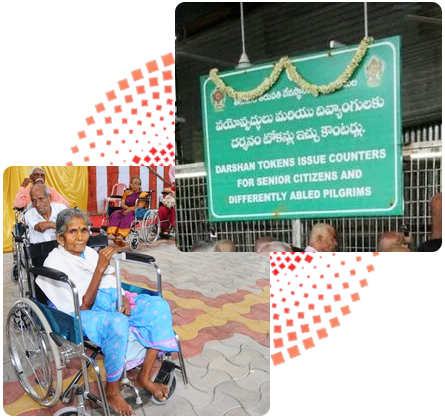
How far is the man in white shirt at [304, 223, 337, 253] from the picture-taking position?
1.87m

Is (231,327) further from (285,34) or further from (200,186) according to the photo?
(285,34)

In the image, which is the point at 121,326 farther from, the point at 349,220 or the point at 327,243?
the point at 349,220

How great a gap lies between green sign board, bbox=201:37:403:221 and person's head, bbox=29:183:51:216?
696mm

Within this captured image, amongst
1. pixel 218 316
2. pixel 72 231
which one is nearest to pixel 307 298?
pixel 218 316

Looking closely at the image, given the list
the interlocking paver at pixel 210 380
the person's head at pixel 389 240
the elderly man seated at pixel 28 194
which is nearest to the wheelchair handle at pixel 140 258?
the elderly man seated at pixel 28 194

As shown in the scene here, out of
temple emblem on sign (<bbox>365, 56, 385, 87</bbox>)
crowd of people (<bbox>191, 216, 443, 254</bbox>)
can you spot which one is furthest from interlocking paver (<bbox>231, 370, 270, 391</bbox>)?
temple emblem on sign (<bbox>365, 56, 385, 87</bbox>)

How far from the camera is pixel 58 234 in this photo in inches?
69.6

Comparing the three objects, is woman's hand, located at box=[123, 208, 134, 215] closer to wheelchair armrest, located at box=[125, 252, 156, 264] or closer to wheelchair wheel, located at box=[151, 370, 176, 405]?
wheelchair armrest, located at box=[125, 252, 156, 264]

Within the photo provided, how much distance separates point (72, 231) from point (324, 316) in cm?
124

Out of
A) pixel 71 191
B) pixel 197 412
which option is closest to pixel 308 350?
pixel 197 412

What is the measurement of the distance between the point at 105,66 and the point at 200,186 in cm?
66

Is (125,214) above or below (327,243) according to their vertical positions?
above

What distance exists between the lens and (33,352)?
1.86 metres

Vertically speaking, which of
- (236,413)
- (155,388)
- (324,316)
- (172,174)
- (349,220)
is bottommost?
(236,413)
